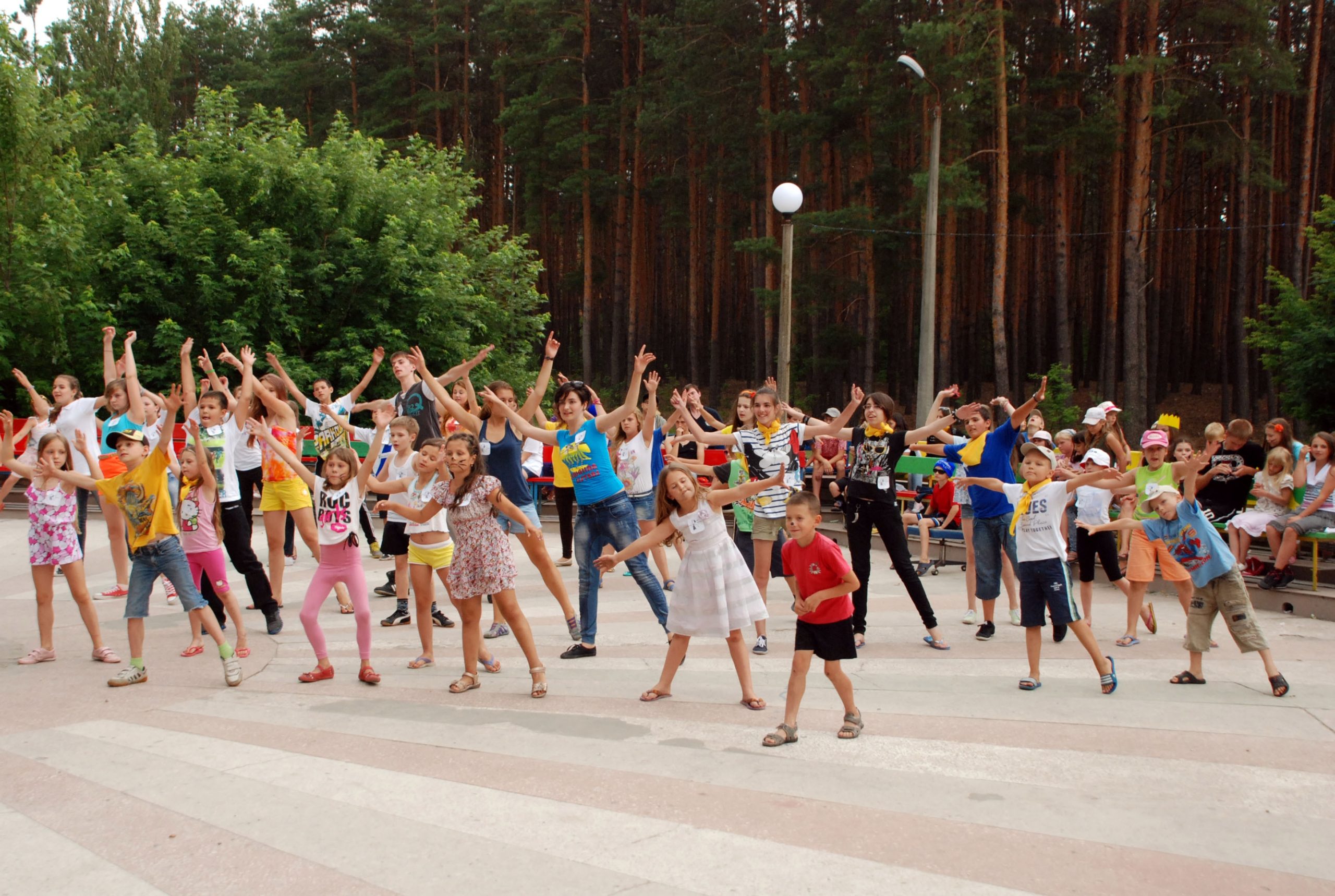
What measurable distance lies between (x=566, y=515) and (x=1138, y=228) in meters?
20.0

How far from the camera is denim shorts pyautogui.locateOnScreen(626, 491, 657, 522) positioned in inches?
407

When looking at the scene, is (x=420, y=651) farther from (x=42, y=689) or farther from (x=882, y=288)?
(x=882, y=288)

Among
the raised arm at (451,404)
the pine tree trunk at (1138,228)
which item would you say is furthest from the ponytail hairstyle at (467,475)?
the pine tree trunk at (1138,228)

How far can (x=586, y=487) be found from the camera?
762 centimetres

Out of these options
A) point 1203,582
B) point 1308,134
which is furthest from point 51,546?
point 1308,134

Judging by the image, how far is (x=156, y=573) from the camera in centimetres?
718

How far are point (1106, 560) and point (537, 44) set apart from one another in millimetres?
33833

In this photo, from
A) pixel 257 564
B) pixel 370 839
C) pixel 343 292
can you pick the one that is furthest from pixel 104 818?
pixel 343 292

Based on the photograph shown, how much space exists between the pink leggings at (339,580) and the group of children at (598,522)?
0.02 metres

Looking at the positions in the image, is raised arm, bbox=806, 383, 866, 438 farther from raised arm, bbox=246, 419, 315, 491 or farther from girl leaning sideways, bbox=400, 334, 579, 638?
raised arm, bbox=246, 419, 315, 491

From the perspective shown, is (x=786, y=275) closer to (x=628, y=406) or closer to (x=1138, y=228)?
(x=628, y=406)

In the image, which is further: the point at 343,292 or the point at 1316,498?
the point at 343,292

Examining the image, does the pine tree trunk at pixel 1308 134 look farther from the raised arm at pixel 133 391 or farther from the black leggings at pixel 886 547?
the raised arm at pixel 133 391

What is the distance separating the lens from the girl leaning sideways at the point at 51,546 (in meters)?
7.50
